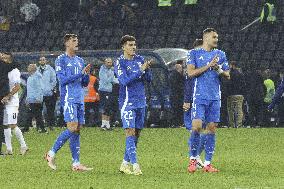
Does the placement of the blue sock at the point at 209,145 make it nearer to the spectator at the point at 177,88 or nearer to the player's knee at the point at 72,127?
the player's knee at the point at 72,127

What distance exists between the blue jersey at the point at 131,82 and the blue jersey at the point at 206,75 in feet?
2.61

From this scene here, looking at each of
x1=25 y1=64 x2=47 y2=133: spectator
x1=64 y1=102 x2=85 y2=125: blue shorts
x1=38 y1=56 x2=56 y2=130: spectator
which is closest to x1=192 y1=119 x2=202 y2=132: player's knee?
x1=64 y1=102 x2=85 y2=125: blue shorts

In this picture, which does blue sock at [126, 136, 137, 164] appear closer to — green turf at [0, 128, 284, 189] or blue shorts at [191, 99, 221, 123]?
green turf at [0, 128, 284, 189]

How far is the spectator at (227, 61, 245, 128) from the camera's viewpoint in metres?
39.0

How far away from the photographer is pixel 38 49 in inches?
1889

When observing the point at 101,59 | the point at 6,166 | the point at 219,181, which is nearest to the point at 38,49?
the point at 101,59

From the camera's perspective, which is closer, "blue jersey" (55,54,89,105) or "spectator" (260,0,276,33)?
"blue jersey" (55,54,89,105)

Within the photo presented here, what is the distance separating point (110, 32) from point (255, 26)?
5.88 m

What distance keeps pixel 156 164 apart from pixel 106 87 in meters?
16.9

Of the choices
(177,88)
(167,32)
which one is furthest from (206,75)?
(167,32)

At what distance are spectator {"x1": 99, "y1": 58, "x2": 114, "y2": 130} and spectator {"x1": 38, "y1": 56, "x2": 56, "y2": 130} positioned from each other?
5.44 ft

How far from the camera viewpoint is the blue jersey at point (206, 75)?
19.5 metres

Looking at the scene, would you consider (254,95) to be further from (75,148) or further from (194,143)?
(194,143)

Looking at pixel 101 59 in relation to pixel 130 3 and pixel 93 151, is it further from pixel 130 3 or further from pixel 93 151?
pixel 93 151
